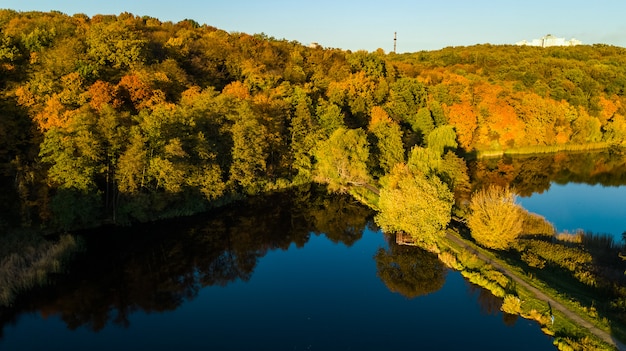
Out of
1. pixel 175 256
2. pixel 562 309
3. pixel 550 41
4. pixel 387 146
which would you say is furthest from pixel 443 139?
pixel 550 41

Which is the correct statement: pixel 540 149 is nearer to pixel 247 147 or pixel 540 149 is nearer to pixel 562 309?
pixel 247 147

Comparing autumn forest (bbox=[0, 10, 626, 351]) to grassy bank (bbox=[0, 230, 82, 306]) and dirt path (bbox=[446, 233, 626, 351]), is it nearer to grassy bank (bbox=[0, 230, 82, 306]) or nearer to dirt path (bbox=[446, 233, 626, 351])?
grassy bank (bbox=[0, 230, 82, 306])

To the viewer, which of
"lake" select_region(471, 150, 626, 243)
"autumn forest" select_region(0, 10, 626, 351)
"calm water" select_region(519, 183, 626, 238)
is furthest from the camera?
"lake" select_region(471, 150, 626, 243)

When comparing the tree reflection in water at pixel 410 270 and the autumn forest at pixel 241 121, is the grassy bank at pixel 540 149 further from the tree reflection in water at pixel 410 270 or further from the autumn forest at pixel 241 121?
the tree reflection in water at pixel 410 270

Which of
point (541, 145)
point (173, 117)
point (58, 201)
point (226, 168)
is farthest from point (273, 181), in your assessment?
point (541, 145)

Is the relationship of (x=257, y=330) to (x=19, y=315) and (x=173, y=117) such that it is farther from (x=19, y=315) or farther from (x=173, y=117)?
(x=173, y=117)

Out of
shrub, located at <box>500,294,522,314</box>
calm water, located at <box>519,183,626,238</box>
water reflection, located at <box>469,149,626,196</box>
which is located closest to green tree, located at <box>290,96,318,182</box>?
water reflection, located at <box>469,149,626,196</box>
